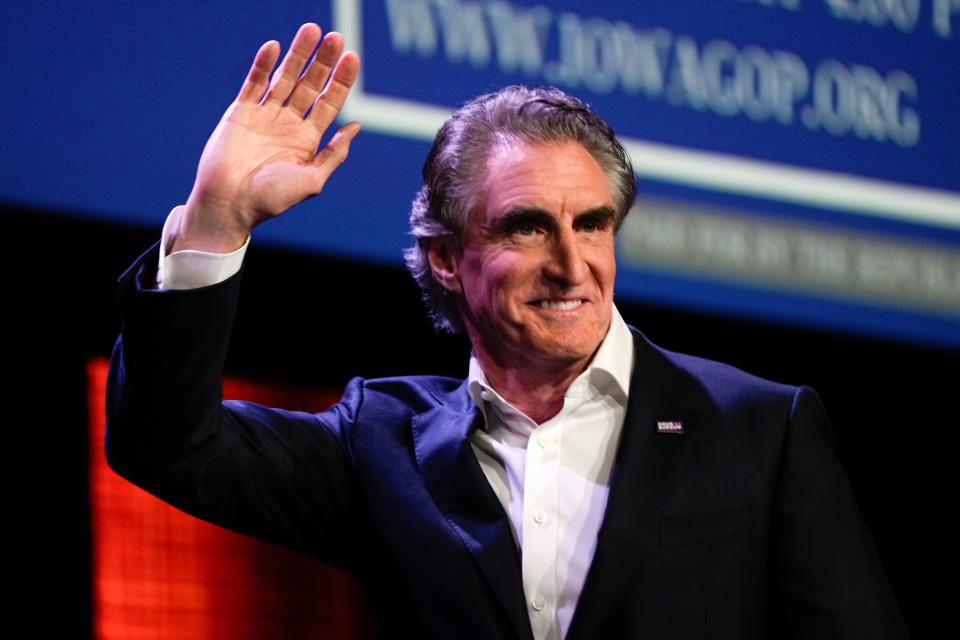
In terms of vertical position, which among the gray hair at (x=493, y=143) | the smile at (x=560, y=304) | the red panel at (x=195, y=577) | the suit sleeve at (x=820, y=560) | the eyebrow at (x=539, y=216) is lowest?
the red panel at (x=195, y=577)

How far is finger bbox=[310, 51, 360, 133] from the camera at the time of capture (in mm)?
1987

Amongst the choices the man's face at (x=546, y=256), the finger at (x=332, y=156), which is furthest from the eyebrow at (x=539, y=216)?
the finger at (x=332, y=156)

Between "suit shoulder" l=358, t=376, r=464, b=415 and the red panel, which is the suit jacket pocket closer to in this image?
"suit shoulder" l=358, t=376, r=464, b=415

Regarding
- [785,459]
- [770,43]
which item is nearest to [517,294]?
[785,459]

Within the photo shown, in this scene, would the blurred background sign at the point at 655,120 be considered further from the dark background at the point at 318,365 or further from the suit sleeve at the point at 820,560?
the suit sleeve at the point at 820,560

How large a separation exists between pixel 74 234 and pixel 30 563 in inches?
23.0

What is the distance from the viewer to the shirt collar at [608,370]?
6.57 feet

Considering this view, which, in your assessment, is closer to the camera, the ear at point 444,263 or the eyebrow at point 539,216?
the eyebrow at point 539,216

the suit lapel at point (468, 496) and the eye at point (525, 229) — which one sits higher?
the eye at point (525, 229)

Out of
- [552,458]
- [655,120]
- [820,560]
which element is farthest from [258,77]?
[655,120]

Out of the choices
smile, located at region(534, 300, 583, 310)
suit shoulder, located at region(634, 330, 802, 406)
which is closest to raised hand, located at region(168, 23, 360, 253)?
smile, located at region(534, 300, 583, 310)

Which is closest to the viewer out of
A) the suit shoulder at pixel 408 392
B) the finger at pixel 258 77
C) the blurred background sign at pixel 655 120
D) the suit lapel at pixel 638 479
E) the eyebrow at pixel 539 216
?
the suit lapel at pixel 638 479

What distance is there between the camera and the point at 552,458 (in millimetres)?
1963

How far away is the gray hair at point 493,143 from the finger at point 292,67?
30cm
